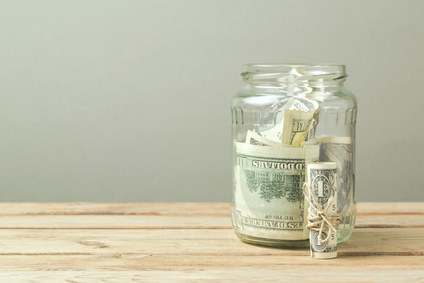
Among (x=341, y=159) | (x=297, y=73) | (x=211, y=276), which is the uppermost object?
(x=297, y=73)

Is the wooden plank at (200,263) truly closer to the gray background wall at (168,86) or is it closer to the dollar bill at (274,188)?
the dollar bill at (274,188)

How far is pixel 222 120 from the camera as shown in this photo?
2.48 meters

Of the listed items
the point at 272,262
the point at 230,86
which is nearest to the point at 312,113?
the point at 272,262

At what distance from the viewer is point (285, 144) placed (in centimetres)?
89

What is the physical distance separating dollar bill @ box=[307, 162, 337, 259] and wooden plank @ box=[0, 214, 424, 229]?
26 centimetres

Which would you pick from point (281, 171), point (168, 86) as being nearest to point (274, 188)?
point (281, 171)

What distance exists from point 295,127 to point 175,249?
11.1 inches

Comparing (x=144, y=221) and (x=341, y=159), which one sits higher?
(x=341, y=159)

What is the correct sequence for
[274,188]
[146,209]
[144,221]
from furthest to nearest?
[146,209]
[144,221]
[274,188]

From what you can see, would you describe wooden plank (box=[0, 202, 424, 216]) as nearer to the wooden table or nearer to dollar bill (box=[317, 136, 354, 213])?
the wooden table

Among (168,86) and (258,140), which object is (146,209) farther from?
(168,86)

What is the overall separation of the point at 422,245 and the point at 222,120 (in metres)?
1.58

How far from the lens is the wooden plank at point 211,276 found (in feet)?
2.55

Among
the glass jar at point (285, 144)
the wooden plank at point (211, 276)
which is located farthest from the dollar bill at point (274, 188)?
the wooden plank at point (211, 276)
